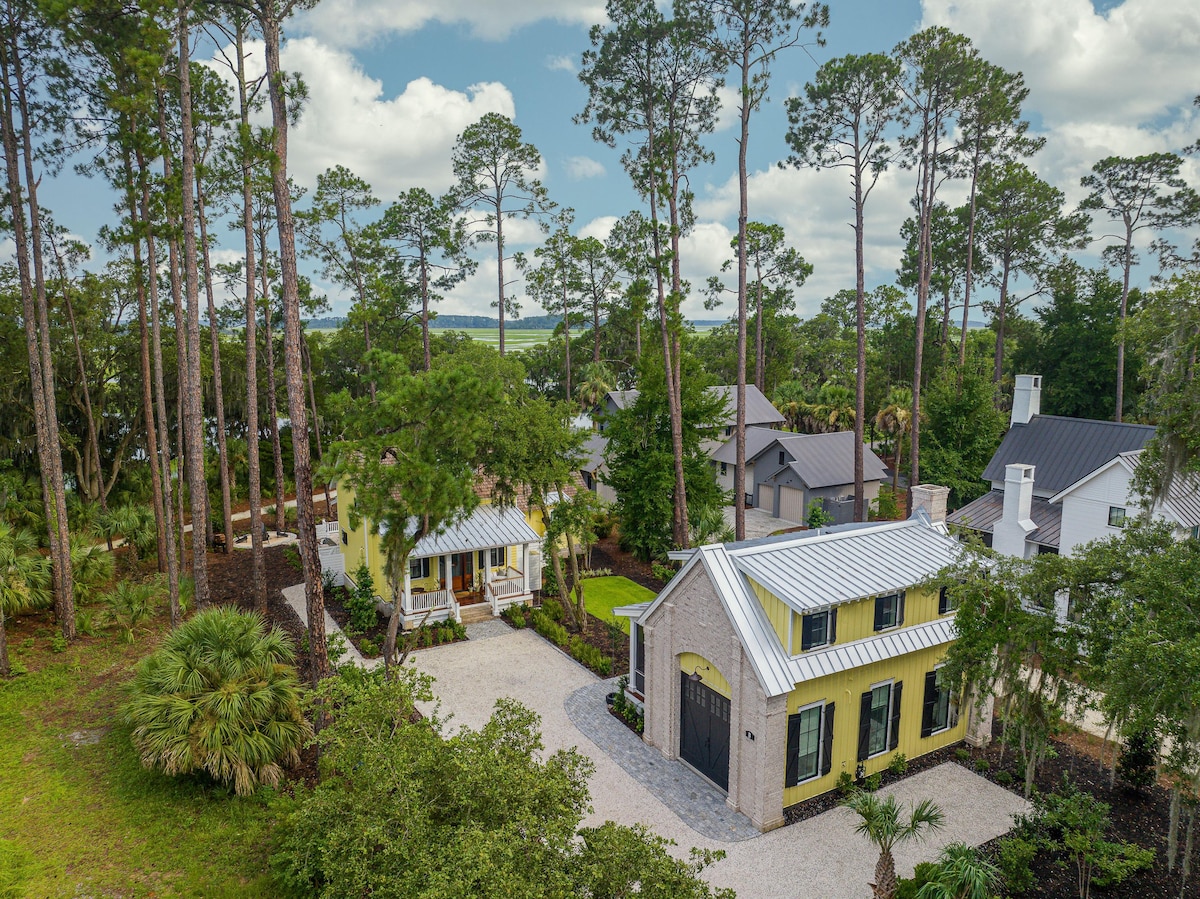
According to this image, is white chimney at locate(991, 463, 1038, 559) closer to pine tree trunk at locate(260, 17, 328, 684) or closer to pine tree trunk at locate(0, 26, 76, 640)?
pine tree trunk at locate(260, 17, 328, 684)

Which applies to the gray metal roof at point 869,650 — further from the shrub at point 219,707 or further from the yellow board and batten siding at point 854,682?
the shrub at point 219,707

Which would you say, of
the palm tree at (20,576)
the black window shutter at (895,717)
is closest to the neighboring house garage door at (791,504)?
the black window shutter at (895,717)

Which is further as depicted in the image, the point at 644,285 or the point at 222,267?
the point at 222,267

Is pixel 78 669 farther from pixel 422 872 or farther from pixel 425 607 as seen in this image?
pixel 422 872

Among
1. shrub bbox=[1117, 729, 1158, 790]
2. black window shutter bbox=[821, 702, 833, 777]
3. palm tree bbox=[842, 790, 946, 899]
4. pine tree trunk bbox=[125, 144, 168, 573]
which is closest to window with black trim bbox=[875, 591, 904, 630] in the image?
black window shutter bbox=[821, 702, 833, 777]

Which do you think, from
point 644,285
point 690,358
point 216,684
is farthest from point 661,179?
point 216,684
